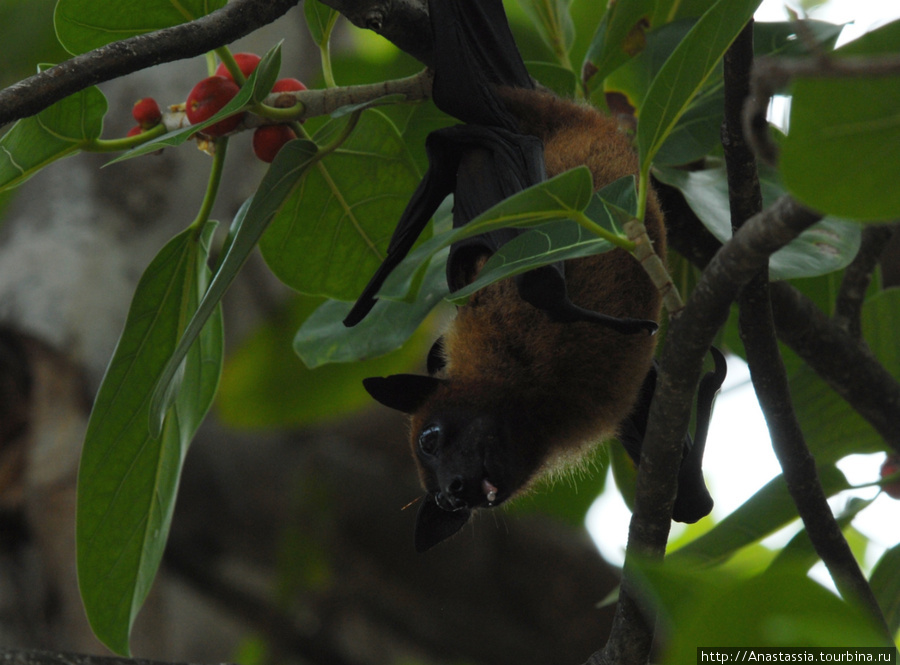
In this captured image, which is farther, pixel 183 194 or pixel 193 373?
pixel 183 194

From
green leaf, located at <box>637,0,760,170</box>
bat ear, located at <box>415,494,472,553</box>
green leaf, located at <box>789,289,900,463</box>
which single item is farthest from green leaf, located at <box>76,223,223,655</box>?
green leaf, located at <box>789,289,900,463</box>

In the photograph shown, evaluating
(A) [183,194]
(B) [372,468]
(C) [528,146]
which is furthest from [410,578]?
(C) [528,146]

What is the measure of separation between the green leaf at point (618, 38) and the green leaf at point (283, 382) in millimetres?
1884

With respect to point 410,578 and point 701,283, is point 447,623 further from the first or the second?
point 701,283

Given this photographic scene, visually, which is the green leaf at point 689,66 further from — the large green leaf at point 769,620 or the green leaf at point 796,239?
the large green leaf at point 769,620

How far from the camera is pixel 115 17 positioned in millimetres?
1555

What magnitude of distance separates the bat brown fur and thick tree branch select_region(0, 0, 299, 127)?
0.74 metres

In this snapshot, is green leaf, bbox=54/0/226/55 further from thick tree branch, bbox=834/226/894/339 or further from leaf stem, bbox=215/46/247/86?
thick tree branch, bbox=834/226/894/339

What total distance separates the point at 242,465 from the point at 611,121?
3.40 metres

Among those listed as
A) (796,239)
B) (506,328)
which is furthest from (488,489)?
(796,239)

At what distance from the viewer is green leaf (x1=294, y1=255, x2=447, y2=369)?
1.87 meters

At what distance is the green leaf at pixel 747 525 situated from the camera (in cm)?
184

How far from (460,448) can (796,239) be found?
78 centimetres

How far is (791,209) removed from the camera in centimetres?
92
